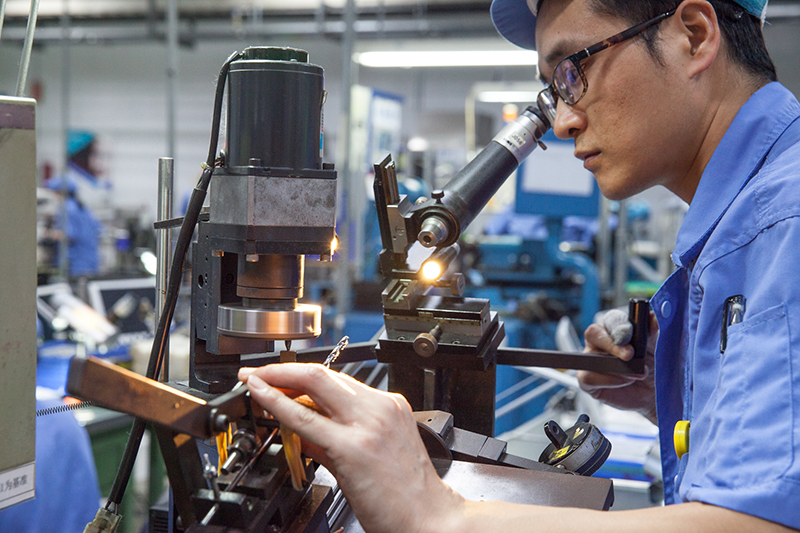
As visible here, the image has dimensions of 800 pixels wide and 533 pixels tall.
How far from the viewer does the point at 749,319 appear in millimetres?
662

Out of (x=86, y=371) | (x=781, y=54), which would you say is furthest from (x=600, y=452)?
(x=781, y=54)

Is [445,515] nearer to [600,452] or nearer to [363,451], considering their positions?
[363,451]

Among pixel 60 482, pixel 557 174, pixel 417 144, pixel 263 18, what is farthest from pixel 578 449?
pixel 263 18

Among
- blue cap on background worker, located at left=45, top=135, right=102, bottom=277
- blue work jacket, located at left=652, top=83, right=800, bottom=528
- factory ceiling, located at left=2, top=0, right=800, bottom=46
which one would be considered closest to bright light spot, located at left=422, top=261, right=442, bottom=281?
blue work jacket, located at left=652, top=83, right=800, bottom=528

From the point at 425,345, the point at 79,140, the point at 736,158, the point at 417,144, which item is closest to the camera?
the point at 736,158

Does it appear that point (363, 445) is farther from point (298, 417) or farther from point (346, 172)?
point (346, 172)

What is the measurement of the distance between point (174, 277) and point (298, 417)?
1.08 feet

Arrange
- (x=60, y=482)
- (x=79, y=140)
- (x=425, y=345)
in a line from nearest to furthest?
(x=425, y=345), (x=60, y=482), (x=79, y=140)

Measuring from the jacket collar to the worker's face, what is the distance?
0.06m

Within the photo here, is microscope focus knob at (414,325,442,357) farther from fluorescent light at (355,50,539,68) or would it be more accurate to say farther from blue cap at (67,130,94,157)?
blue cap at (67,130,94,157)

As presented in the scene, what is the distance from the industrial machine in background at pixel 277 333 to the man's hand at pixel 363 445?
4 cm

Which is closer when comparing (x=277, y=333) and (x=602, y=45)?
(x=277, y=333)

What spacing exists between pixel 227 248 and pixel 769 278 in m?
0.56

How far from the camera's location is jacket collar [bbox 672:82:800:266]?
0.87m
